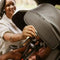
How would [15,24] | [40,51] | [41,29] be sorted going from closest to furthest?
[41,29] → [40,51] → [15,24]

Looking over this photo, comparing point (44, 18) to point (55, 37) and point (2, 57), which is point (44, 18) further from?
point (2, 57)

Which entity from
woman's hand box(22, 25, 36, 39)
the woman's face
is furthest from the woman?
woman's hand box(22, 25, 36, 39)

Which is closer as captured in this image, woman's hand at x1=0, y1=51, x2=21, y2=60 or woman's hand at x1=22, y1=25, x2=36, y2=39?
woman's hand at x1=22, y1=25, x2=36, y2=39

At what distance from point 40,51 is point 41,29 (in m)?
0.19

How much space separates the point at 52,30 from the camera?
0.50 meters

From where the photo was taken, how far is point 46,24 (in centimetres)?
50

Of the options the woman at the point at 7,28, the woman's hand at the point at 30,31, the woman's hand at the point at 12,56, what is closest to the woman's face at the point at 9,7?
the woman at the point at 7,28

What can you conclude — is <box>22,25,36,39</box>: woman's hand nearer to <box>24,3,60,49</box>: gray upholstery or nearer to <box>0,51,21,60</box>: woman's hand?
<box>24,3,60,49</box>: gray upholstery

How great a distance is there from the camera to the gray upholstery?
50 cm

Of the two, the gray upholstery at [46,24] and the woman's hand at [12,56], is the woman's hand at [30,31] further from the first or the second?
the woman's hand at [12,56]

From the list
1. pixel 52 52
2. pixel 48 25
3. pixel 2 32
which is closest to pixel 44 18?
pixel 48 25

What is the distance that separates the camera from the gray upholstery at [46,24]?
0.50m

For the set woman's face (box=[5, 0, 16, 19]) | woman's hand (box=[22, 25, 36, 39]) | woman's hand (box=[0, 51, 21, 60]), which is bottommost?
woman's hand (box=[0, 51, 21, 60])

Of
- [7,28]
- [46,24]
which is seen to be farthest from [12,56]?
[46,24]
